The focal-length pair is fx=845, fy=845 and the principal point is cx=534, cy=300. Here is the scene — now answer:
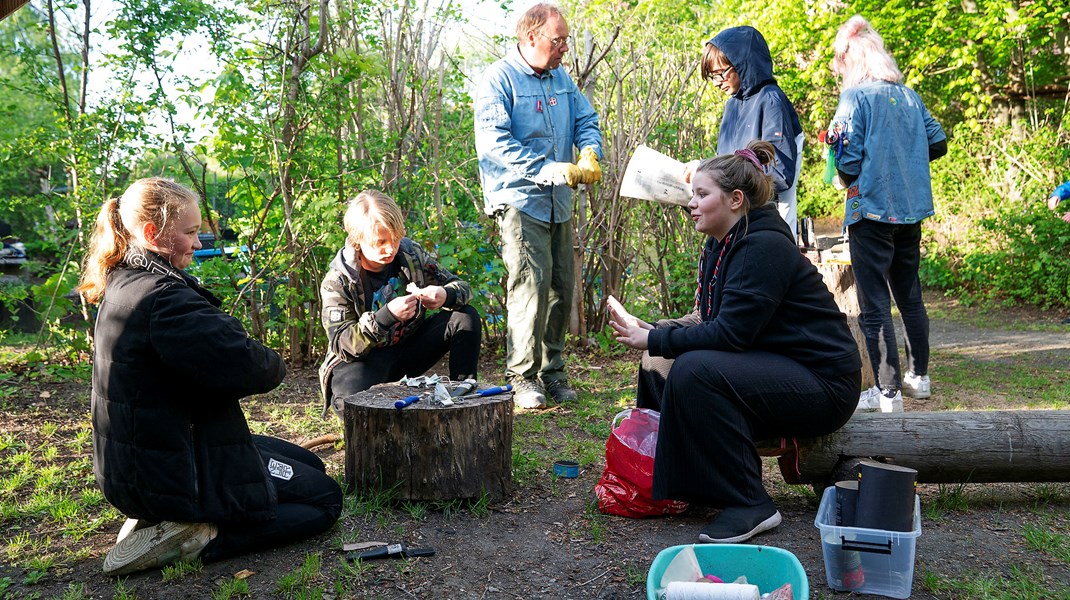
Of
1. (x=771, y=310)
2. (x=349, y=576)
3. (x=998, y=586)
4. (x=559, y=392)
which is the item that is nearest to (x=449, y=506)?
(x=349, y=576)

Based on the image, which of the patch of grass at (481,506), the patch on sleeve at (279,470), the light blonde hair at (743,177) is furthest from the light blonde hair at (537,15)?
the patch on sleeve at (279,470)

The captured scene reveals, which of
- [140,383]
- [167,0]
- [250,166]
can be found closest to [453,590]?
[140,383]

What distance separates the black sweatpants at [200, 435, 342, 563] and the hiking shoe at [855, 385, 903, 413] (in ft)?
9.84

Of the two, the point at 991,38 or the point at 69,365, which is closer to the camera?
the point at 69,365

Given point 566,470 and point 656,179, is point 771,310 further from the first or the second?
point 656,179

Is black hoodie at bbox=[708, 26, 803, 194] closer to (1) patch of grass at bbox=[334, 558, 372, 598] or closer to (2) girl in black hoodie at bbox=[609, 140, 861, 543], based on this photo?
(2) girl in black hoodie at bbox=[609, 140, 861, 543]

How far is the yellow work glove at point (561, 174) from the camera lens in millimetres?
4688

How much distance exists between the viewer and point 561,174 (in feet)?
15.4

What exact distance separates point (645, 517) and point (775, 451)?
58cm

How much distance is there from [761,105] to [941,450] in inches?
81.6

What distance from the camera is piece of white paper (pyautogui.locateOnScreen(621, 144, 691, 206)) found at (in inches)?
191

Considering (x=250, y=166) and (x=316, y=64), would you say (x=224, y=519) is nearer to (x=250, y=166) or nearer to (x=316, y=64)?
(x=250, y=166)

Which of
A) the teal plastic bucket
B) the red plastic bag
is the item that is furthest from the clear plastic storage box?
the red plastic bag

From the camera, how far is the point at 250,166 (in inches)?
215
